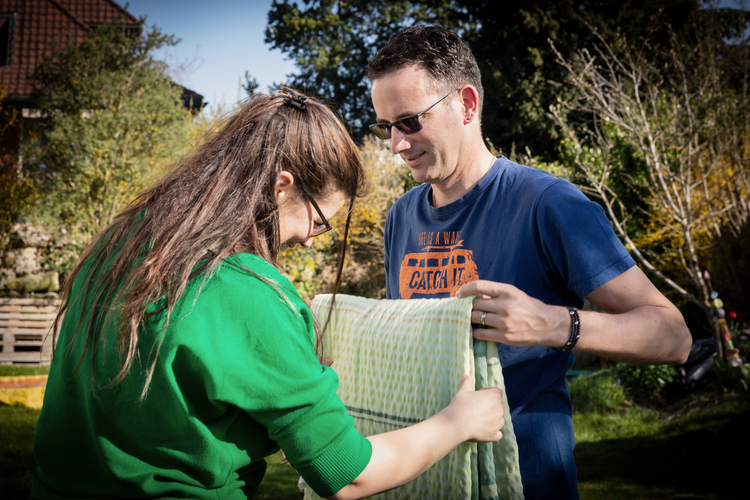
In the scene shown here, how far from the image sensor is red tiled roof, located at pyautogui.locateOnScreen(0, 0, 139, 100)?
15219mm

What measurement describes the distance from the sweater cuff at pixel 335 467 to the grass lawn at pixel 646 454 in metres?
4.24

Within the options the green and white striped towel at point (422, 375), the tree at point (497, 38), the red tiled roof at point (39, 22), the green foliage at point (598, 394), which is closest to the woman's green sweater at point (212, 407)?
the green and white striped towel at point (422, 375)

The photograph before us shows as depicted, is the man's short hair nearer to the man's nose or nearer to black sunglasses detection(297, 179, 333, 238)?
the man's nose

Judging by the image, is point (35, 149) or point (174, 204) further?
point (35, 149)

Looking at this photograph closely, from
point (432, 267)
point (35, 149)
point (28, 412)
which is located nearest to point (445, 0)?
point (35, 149)

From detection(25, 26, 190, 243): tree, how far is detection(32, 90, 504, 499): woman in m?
9.89

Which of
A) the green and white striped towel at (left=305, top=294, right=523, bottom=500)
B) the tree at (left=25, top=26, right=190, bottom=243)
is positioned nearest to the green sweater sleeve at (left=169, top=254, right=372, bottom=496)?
the green and white striped towel at (left=305, top=294, right=523, bottom=500)

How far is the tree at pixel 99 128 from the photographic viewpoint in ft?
33.9

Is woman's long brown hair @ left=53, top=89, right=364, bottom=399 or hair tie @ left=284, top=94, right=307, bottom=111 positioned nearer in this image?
woman's long brown hair @ left=53, top=89, right=364, bottom=399

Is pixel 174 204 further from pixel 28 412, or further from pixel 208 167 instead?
pixel 28 412

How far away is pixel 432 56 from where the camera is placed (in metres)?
2.02

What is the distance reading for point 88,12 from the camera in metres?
16.7

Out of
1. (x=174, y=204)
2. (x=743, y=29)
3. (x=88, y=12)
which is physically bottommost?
(x=174, y=204)

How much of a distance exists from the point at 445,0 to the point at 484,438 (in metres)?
19.7
